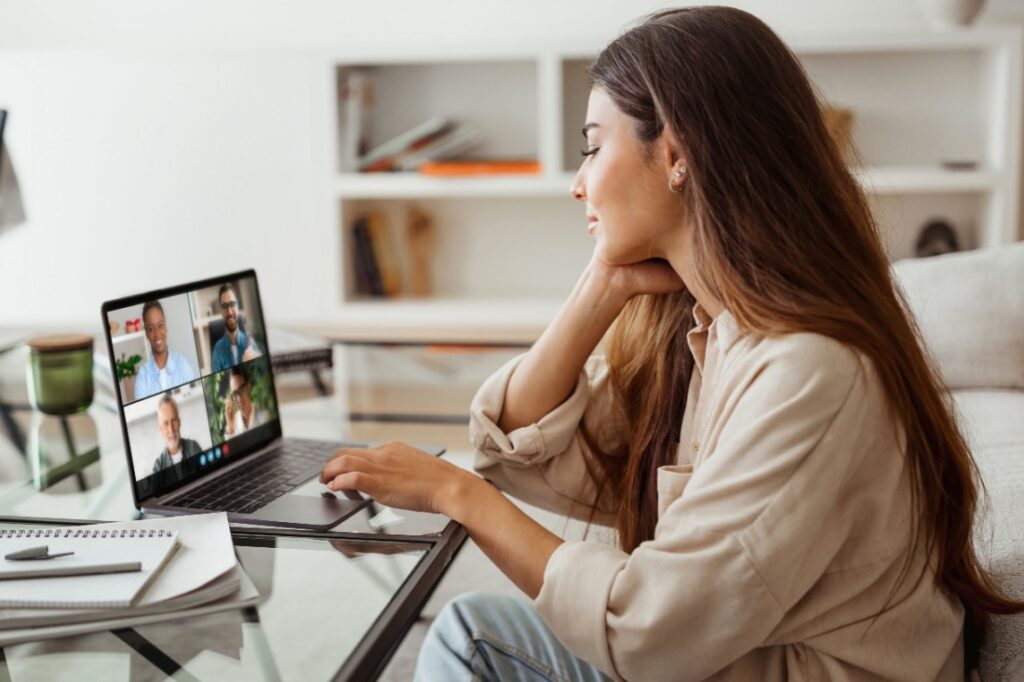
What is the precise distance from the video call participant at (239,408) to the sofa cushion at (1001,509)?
0.82 meters

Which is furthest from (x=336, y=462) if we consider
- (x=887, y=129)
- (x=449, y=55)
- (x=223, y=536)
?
(x=887, y=129)

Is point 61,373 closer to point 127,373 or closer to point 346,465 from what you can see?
point 127,373

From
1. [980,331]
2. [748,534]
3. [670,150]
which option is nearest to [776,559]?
[748,534]

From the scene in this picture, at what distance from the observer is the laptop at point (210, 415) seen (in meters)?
1.13

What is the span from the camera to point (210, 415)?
4.14 ft

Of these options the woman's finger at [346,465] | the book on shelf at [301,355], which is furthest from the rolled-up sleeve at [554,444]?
the book on shelf at [301,355]

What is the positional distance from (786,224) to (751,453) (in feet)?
0.71

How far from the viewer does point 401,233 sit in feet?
11.0

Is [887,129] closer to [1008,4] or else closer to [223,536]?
[1008,4]

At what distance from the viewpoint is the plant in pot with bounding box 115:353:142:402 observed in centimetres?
115

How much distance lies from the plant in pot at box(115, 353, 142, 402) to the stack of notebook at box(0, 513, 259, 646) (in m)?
0.19

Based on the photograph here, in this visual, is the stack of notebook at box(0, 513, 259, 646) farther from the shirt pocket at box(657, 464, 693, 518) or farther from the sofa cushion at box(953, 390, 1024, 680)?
the sofa cushion at box(953, 390, 1024, 680)

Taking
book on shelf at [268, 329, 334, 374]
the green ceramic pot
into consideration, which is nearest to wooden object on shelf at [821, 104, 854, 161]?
book on shelf at [268, 329, 334, 374]

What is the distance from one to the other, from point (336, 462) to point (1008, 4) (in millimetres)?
2640
